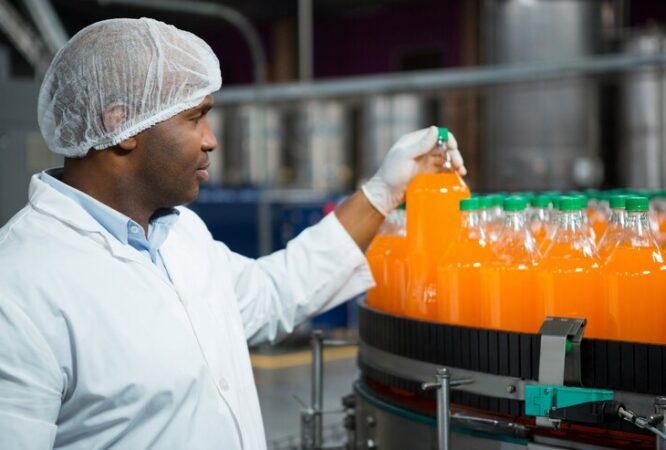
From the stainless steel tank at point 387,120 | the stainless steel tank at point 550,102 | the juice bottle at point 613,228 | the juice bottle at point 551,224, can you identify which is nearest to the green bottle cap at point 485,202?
the juice bottle at point 551,224

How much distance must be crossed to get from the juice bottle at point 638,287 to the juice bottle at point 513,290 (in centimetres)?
13

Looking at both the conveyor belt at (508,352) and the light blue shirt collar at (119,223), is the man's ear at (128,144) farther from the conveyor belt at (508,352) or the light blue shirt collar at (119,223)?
the conveyor belt at (508,352)

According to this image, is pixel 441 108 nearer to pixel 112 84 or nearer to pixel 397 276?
pixel 397 276

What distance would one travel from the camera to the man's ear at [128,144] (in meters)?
1.43

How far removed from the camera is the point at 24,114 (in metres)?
3.90

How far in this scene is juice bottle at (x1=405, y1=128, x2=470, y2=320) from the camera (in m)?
1.73

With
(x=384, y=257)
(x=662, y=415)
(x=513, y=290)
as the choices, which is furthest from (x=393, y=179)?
(x=662, y=415)

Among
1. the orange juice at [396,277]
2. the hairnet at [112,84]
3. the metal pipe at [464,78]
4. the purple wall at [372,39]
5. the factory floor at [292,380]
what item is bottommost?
the factory floor at [292,380]

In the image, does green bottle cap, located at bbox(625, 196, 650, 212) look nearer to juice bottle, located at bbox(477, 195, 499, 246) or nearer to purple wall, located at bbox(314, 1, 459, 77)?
juice bottle, located at bbox(477, 195, 499, 246)

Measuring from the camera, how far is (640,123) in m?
6.68

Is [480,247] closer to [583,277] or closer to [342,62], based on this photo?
[583,277]

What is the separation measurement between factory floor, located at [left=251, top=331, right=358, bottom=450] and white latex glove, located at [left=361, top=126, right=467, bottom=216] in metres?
1.88

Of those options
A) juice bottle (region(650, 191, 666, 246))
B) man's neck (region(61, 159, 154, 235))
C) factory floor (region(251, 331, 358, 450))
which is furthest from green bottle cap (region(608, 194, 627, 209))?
factory floor (region(251, 331, 358, 450))

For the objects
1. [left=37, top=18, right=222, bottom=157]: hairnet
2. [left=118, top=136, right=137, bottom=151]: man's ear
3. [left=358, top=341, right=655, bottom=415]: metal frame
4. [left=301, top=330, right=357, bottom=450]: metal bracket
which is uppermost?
[left=37, top=18, right=222, bottom=157]: hairnet
